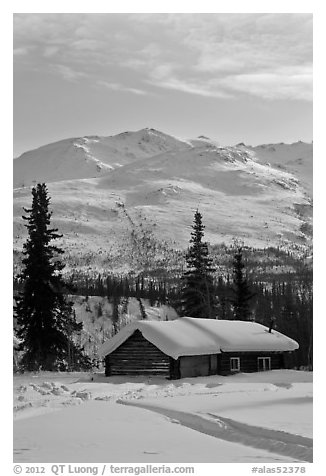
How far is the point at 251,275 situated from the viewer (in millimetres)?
63656

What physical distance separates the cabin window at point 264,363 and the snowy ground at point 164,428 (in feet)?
51.7

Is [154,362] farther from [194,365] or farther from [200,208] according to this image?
[200,208]

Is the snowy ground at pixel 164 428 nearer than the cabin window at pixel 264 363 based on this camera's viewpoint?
Yes

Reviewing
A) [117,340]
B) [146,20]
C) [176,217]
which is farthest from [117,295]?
[146,20]

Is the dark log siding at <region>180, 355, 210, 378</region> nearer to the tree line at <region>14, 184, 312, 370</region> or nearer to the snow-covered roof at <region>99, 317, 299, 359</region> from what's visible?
the snow-covered roof at <region>99, 317, 299, 359</region>

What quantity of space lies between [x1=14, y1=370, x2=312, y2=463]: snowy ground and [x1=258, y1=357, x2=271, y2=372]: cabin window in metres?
15.8

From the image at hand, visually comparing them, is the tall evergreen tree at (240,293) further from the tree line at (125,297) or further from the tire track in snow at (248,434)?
the tire track in snow at (248,434)

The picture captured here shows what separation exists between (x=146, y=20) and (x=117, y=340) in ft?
75.7

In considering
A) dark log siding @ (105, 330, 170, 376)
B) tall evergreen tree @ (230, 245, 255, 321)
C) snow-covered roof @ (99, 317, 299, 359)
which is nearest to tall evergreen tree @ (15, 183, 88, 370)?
dark log siding @ (105, 330, 170, 376)

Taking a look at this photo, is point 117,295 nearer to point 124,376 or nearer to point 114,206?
point 124,376

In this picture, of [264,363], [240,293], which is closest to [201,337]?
[264,363]

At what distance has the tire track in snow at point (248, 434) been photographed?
12.4 metres

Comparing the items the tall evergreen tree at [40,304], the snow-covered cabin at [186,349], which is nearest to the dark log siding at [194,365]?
the snow-covered cabin at [186,349]
